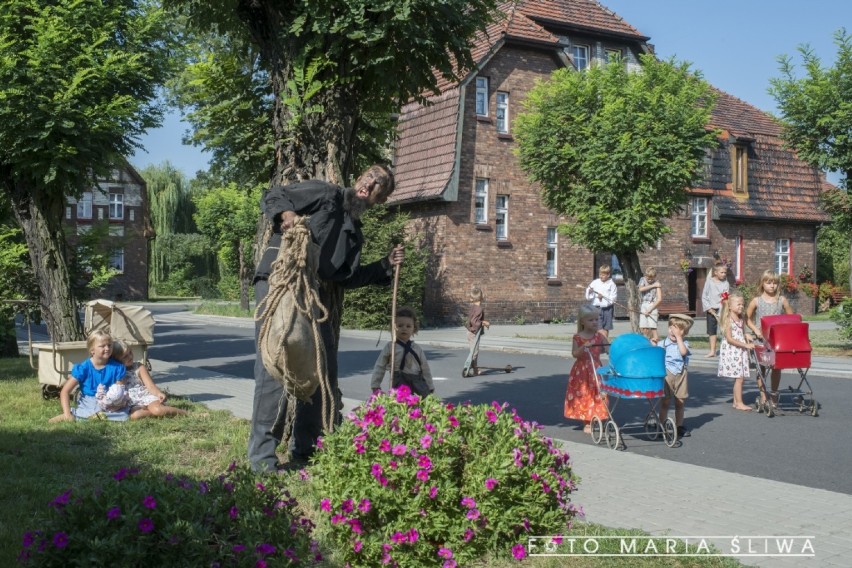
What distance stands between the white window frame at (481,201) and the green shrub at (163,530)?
90.3 feet

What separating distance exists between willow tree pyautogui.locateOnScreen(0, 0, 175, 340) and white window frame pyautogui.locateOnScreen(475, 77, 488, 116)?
1769 cm

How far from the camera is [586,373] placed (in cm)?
938

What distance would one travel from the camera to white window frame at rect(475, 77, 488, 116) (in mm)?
30609

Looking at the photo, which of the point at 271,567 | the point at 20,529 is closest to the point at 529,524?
the point at 271,567

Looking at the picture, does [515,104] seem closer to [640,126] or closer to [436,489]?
[640,126]

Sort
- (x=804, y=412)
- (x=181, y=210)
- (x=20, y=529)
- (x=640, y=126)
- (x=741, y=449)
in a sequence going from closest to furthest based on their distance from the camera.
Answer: (x=20, y=529)
(x=741, y=449)
(x=804, y=412)
(x=640, y=126)
(x=181, y=210)

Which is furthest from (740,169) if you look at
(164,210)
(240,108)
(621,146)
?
(164,210)

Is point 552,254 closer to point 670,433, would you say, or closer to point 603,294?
point 603,294

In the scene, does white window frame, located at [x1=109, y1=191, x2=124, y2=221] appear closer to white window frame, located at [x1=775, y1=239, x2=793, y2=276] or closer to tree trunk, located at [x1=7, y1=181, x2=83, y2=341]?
white window frame, located at [x1=775, y1=239, x2=793, y2=276]

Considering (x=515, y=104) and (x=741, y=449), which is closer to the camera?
(x=741, y=449)

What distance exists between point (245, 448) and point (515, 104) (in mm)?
25090

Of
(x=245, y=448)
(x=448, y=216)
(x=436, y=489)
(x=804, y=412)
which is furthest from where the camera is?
(x=448, y=216)

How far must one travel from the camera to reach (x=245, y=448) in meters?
7.77

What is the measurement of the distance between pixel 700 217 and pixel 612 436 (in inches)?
1169
